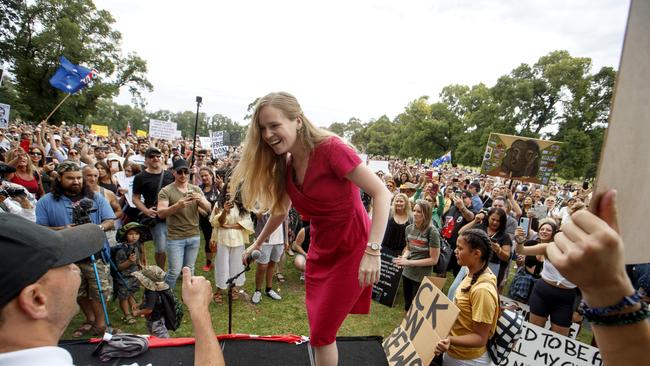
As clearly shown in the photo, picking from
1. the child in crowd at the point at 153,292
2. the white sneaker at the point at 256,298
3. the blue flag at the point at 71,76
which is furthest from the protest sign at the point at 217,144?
the child in crowd at the point at 153,292

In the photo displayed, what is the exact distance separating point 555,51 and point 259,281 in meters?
42.8

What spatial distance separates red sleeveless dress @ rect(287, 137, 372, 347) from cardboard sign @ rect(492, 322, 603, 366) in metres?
2.61

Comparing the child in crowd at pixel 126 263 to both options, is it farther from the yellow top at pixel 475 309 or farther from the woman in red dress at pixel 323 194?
the yellow top at pixel 475 309

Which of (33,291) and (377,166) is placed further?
(377,166)

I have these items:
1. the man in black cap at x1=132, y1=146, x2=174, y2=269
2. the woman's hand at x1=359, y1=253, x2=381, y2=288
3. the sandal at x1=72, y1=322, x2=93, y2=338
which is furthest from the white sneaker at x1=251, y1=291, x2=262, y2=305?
the woman's hand at x1=359, y1=253, x2=381, y2=288

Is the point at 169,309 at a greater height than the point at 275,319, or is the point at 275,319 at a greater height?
the point at 169,309

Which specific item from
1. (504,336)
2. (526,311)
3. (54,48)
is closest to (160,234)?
(504,336)

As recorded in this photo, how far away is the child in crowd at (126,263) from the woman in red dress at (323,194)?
304cm

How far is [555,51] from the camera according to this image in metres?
34.6

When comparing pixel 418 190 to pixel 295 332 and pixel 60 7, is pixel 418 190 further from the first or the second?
pixel 60 7

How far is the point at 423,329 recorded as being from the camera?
317cm

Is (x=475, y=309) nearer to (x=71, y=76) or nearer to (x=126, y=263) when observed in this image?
(x=126, y=263)

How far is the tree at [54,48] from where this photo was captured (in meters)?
26.3

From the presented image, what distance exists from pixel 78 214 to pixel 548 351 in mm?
5963
